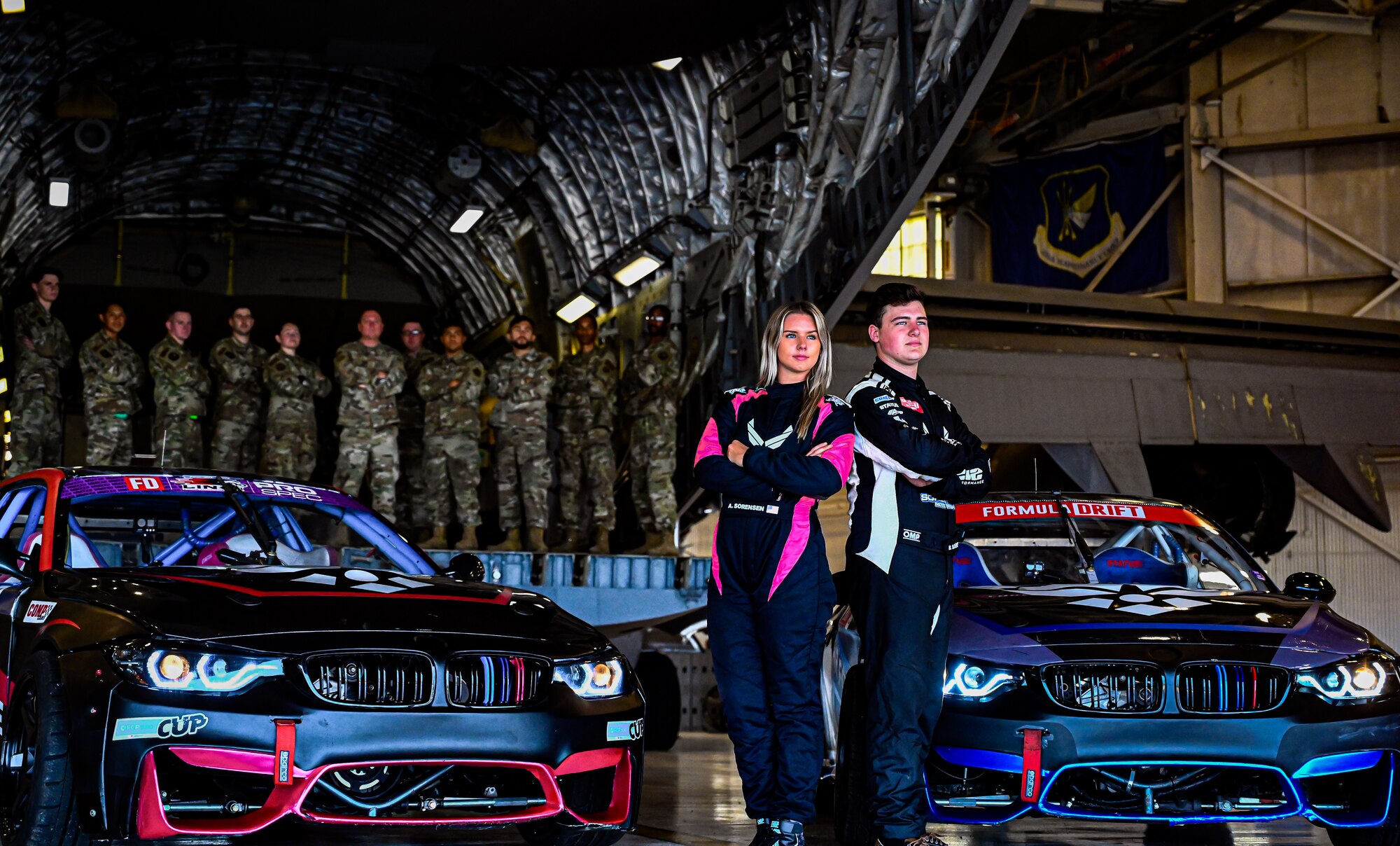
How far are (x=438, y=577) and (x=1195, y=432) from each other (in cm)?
874

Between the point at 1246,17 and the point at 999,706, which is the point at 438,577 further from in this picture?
the point at 1246,17

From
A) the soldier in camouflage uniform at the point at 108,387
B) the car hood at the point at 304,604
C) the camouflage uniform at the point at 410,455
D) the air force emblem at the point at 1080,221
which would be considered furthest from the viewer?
the air force emblem at the point at 1080,221

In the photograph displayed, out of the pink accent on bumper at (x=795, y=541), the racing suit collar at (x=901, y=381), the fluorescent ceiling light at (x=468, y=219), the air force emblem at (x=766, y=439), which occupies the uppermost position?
the fluorescent ceiling light at (x=468, y=219)

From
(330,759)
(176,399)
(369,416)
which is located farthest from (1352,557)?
(330,759)

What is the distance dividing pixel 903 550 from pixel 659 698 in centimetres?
592

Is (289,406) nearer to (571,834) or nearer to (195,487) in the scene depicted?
(195,487)

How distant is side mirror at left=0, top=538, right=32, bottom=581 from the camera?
14.7 feet

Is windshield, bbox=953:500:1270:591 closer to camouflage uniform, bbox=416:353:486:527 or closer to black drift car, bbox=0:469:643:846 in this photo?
black drift car, bbox=0:469:643:846

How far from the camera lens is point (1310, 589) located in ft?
17.1

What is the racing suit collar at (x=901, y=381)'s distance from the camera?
4.54 m

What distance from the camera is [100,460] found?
445 inches

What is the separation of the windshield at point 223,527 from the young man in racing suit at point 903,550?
1.78 m

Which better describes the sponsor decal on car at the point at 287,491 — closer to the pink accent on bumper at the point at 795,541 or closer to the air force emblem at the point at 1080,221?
the pink accent on bumper at the point at 795,541

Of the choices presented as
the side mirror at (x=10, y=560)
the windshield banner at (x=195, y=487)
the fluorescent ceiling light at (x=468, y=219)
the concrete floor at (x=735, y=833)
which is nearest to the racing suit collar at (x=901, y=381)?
the concrete floor at (x=735, y=833)
